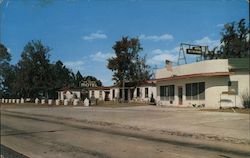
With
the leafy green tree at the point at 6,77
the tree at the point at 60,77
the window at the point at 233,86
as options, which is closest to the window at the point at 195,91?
the window at the point at 233,86

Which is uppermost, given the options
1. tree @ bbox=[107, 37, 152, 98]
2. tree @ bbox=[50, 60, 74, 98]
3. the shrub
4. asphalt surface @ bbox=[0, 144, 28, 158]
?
tree @ bbox=[107, 37, 152, 98]

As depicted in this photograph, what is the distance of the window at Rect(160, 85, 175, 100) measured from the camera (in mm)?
36406

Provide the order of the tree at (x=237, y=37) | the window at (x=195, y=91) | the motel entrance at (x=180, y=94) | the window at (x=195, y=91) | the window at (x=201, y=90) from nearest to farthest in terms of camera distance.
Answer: the tree at (x=237, y=37)
the window at (x=201, y=90)
the window at (x=195, y=91)
the window at (x=195, y=91)
the motel entrance at (x=180, y=94)

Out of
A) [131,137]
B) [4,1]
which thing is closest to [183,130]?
[131,137]

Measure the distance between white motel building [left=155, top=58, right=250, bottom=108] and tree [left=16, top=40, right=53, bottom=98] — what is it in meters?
15.4

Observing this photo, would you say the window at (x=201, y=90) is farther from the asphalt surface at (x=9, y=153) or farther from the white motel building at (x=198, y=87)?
the asphalt surface at (x=9, y=153)

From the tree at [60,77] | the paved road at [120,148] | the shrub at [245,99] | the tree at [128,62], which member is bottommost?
the paved road at [120,148]

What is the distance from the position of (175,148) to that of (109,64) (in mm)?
4981

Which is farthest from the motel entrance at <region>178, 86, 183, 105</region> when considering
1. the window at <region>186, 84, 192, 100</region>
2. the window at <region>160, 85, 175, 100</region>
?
the window at <region>186, 84, 192, 100</region>

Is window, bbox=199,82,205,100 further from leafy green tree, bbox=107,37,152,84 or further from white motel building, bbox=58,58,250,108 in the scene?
leafy green tree, bbox=107,37,152,84

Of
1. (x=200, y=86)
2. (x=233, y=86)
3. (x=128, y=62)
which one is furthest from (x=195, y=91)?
(x=128, y=62)

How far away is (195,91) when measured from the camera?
1287 inches

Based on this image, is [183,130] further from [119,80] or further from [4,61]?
[4,61]

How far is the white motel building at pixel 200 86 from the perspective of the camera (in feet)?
84.5
